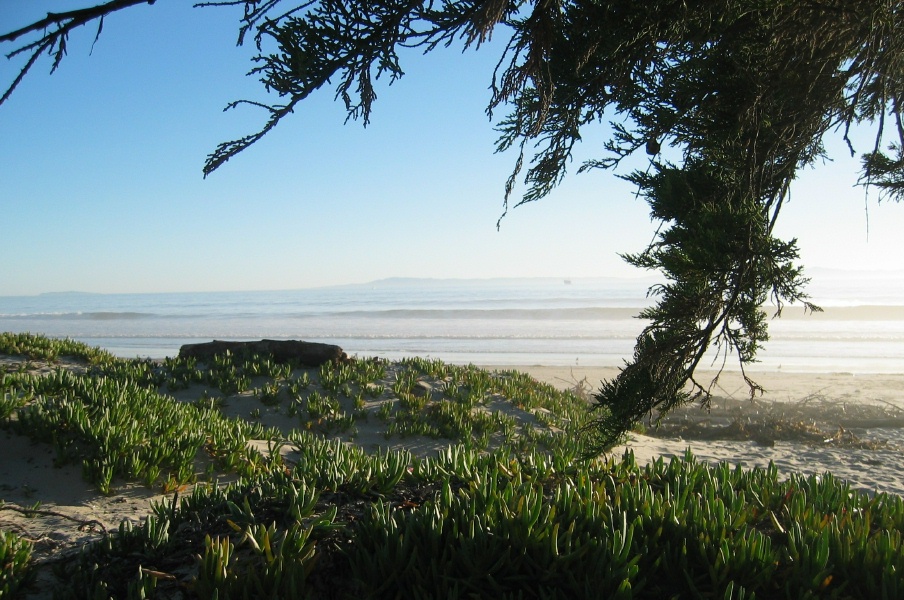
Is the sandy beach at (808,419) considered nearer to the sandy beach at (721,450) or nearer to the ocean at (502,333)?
the sandy beach at (721,450)

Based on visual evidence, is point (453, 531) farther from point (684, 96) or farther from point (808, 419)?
point (808, 419)

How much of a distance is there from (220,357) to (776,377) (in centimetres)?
1534

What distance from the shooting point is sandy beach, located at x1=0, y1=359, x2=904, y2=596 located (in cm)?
429

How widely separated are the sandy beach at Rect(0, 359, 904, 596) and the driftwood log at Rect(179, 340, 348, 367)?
2417mm

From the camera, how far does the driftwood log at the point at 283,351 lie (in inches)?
436

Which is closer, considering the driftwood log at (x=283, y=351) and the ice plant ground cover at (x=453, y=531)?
the ice plant ground cover at (x=453, y=531)

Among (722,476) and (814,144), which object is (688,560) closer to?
(722,476)

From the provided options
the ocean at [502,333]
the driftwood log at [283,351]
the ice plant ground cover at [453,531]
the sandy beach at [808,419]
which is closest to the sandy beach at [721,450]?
the sandy beach at [808,419]

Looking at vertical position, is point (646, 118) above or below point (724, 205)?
above

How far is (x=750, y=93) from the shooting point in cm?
437

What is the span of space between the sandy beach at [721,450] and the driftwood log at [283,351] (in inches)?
95.2

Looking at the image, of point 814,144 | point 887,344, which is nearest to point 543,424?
point 814,144

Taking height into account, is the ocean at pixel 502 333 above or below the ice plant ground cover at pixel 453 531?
below

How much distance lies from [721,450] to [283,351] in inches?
299
